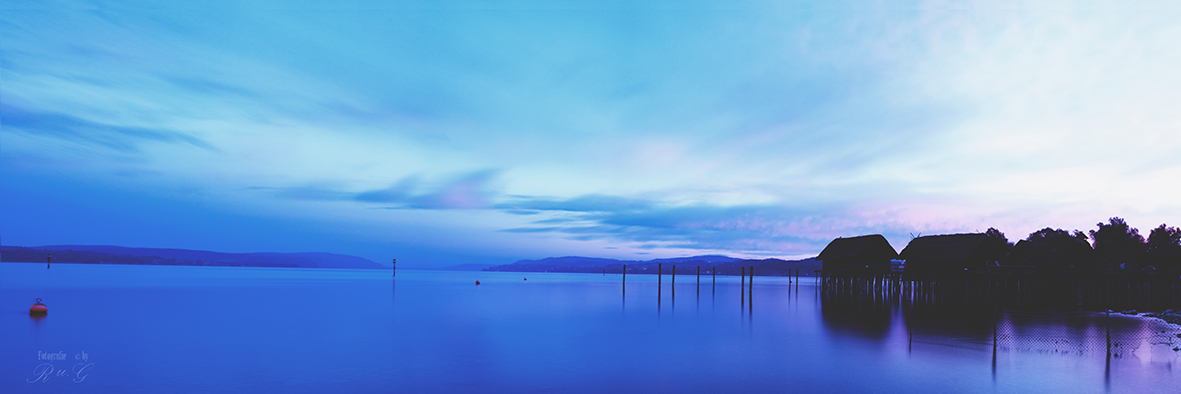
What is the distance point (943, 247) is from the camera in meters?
55.1

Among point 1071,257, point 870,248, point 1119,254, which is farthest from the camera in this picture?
point 1119,254

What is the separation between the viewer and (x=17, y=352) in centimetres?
2097

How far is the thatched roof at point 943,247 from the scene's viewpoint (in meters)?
52.2

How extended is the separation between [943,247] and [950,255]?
6.19ft

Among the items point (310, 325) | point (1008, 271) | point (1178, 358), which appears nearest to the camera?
point (1178, 358)

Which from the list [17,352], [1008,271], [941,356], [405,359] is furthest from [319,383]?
[1008,271]

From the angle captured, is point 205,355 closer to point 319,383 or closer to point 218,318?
point 319,383

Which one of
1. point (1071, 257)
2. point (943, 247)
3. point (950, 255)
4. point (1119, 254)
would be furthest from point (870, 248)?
point (1119, 254)

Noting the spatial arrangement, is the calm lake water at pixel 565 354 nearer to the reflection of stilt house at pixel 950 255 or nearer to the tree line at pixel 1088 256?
the reflection of stilt house at pixel 950 255

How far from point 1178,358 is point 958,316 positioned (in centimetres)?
1560

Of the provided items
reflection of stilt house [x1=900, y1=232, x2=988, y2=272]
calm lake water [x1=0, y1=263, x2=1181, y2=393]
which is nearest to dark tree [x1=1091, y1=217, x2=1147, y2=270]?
reflection of stilt house [x1=900, y1=232, x2=988, y2=272]

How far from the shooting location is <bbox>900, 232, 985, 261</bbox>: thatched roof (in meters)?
52.2

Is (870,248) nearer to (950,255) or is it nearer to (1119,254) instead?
(950,255)

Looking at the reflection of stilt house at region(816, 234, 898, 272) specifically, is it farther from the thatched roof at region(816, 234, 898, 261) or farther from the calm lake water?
the calm lake water
